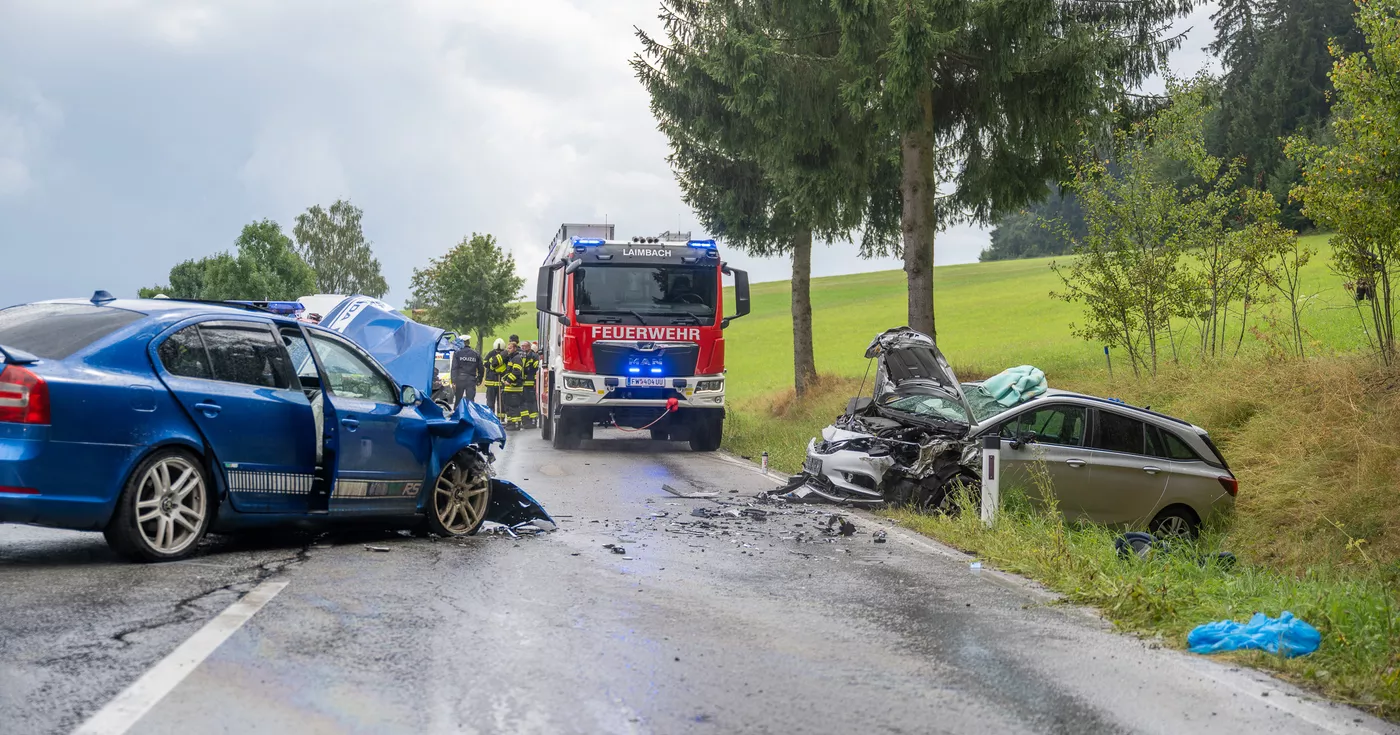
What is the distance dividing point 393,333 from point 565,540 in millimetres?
10827

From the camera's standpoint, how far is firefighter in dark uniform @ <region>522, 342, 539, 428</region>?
25875 millimetres

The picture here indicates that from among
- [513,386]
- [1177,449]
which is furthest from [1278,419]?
[513,386]

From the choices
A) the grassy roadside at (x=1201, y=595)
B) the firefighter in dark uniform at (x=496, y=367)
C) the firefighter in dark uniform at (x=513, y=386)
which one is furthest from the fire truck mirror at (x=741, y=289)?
the grassy roadside at (x=1201, y=595)

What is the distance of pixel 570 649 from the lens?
17.4 ft

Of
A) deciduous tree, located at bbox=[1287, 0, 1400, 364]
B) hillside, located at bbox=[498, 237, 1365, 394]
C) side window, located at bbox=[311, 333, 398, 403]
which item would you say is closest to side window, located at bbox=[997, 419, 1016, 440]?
deciduous tree, located at bbox=[1287, 0, 1400, 364]

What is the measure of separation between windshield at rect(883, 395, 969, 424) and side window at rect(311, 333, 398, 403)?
5471 millimetres

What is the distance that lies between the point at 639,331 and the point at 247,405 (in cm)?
1171

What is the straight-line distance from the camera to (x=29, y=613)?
5562 mm

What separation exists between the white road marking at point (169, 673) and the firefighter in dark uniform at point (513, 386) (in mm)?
19183

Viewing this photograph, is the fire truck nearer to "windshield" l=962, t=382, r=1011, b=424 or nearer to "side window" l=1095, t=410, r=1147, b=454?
"windshield" l=962, t=382, r=1011, b=424

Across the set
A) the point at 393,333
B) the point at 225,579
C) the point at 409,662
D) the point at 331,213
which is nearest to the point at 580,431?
the point at 393,333

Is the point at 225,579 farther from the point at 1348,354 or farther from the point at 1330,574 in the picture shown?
the point at 1348,354

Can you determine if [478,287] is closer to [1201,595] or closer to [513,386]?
[513,386]

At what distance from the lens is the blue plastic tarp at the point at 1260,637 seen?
571cm
